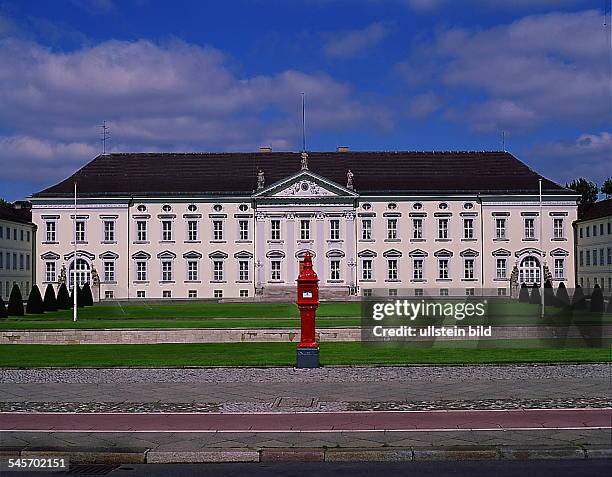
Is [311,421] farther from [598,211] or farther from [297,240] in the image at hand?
[598,211]

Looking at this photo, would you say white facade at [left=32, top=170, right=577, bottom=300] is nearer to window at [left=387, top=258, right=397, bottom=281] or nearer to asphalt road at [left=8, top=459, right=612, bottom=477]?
window at [left=387, top=258, right=397, bottom=281]

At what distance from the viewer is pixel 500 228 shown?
257ft

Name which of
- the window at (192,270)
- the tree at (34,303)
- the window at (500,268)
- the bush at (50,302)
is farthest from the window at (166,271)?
the window at (500,268)

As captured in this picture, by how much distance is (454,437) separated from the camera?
34.9ft

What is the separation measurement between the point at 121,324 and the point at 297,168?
47236mm

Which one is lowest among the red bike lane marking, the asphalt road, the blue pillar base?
the asphalt road

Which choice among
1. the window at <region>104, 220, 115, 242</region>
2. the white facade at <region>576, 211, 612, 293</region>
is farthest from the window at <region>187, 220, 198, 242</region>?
the white facade at <region>576, 211, 612, 293</region>

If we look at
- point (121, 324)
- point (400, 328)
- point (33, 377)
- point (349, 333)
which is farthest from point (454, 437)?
point (121, 324)

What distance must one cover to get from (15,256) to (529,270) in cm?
4952

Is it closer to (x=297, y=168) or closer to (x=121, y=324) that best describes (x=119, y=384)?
(x=121, y=324)

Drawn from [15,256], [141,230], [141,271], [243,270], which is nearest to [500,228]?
[243,270]

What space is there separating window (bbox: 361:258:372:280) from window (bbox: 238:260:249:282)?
36.9 feet

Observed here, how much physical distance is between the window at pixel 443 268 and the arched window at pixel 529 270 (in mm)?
7129

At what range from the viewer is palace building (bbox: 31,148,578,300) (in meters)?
77.9
